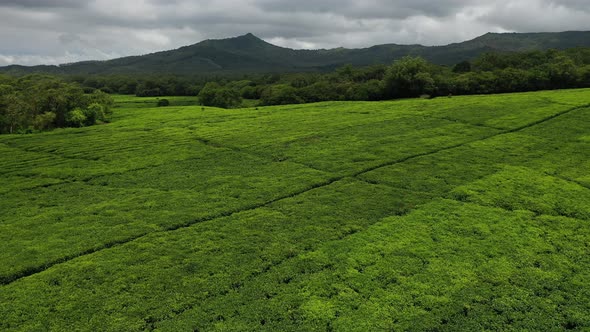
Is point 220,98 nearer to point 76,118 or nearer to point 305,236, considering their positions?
point 76,118

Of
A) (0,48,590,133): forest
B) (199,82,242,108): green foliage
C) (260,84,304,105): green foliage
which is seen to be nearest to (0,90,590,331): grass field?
(0,48,590,133): forest

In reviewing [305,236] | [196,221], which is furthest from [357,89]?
[305,236]

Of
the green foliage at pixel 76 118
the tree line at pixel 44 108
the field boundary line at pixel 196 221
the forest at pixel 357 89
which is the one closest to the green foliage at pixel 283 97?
the forest at pixel 357 89

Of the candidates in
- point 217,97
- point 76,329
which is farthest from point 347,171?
point 217,97

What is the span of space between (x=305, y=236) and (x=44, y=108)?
4235 inches

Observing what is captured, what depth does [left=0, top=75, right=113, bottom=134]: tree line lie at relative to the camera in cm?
10125

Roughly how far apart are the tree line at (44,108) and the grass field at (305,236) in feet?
147

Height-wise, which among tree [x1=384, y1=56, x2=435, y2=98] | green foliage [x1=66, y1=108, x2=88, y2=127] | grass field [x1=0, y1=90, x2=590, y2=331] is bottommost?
grass field [x1=0, y1=90, x2=590, y2=331]

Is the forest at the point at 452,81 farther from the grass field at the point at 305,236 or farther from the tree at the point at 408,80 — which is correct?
the grass field at the point at 305,236

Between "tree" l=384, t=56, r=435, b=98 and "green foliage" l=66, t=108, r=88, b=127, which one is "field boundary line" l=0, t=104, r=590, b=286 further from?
"green foliage" l=66, t=108, r=88, b=127

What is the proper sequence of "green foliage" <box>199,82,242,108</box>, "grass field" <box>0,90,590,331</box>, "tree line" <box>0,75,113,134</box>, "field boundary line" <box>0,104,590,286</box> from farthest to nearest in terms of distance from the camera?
"green foliage" <box>199,82,242,108</box>
"tree line" <box>0,75,113,134</box>
"field boundary line" <box>0,104,590,286</box>
"grass field" <box>0,90,590,331</box>

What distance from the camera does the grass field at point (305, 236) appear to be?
22.4 m

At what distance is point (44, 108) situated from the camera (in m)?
112

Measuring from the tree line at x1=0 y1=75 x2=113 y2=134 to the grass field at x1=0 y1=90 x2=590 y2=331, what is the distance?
44.8 meters
